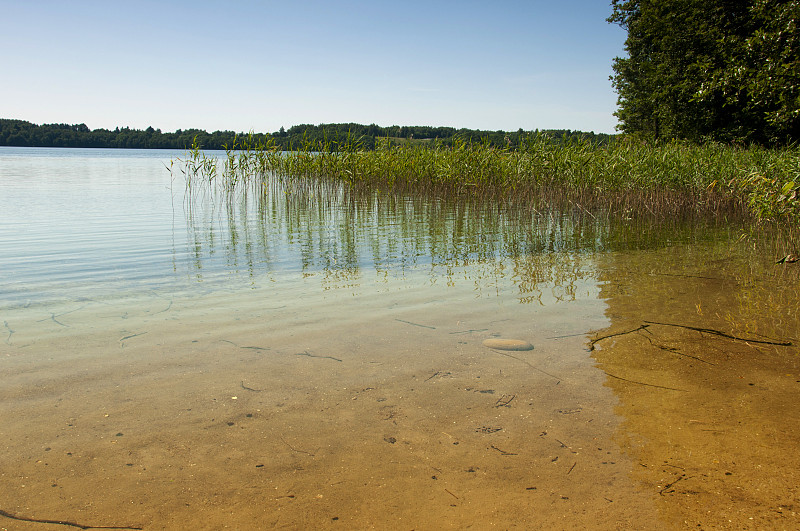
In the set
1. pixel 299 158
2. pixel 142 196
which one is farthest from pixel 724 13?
pixel 142 196

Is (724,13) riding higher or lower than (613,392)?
higher

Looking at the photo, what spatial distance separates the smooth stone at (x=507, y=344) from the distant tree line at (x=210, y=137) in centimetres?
874

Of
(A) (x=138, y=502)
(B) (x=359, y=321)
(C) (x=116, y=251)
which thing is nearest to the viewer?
(A) (x=138, y=502)

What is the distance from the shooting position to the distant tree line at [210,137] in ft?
44.6

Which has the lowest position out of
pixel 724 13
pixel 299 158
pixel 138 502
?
pixel 138 502

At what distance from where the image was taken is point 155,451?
2.44 metres

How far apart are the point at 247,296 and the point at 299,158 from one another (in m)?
11.3

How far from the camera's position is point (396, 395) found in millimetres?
3041

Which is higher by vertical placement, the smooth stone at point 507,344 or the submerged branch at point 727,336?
the submerged branch at point 727,336

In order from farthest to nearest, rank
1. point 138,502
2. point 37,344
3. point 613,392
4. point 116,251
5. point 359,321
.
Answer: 1. point 116,251
2. point 359,321
3. point 37,344
4. point 613,392
5. point 138,502

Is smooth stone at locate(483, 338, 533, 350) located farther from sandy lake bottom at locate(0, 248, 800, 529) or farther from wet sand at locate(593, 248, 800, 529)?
wet sand at locate(593, 248, 800, 529)

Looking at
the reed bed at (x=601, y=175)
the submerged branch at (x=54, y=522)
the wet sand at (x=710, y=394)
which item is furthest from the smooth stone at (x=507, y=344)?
the reed bed at (x=601, y=175)

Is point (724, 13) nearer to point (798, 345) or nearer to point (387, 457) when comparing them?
point (798, 345)

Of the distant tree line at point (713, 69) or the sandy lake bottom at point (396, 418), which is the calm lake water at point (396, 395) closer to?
the sandy lake bottom at point (396, 418)
